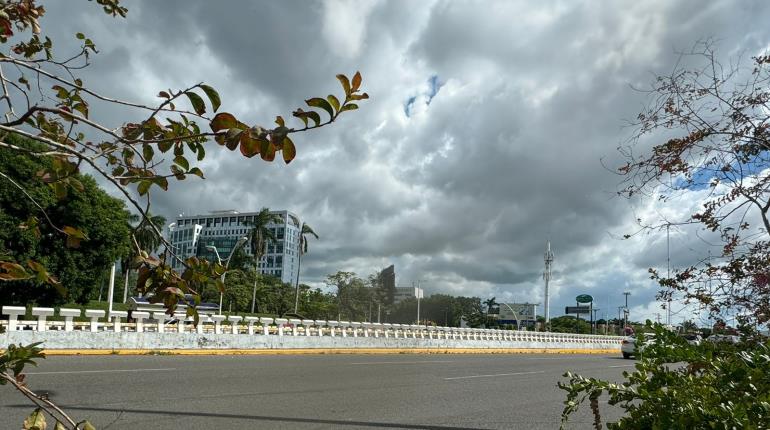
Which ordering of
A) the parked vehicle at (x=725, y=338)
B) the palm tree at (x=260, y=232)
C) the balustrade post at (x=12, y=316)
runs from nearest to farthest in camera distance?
the parked vehicle at (x=725, y=338), the balustrade post at (x=12, y=316), the palm tree at (x=260, y=232)

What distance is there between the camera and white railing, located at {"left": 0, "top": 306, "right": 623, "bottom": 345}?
56.0 ft

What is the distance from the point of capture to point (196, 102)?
6.28 feet

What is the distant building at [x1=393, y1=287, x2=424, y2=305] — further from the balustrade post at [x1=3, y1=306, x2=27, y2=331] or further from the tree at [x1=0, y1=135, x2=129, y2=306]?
the balustrade post at [x1=3, y1=306, x2=27, y2=331]

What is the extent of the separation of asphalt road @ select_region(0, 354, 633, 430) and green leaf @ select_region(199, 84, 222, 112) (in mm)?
5226

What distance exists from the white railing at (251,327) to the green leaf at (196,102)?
35.4ft

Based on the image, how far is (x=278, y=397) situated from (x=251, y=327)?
12.8 meters

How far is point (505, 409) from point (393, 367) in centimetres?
672

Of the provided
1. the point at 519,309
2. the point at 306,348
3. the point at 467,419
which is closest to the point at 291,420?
the point at 467,419

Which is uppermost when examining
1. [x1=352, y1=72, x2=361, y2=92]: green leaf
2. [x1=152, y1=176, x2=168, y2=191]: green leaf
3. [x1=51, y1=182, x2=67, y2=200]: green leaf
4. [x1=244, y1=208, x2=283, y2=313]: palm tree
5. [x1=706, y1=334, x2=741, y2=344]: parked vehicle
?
[x1=244, y1=208, x2=283, y2=313]: palm tree

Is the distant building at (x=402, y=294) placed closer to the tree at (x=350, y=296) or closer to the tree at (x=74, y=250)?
the tree at (x=350, y=296)

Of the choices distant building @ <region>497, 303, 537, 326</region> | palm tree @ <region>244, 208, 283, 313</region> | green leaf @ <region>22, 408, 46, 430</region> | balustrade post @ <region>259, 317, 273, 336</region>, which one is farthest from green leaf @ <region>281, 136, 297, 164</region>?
distant building @ <region>497, 303, 537, 326</region>

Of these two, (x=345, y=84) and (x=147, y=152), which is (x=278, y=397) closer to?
(x=147, y=152)

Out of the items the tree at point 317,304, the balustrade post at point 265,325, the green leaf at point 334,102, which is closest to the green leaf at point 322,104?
the green leaf at point 334,102

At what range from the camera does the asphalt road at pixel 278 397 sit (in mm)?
7562
